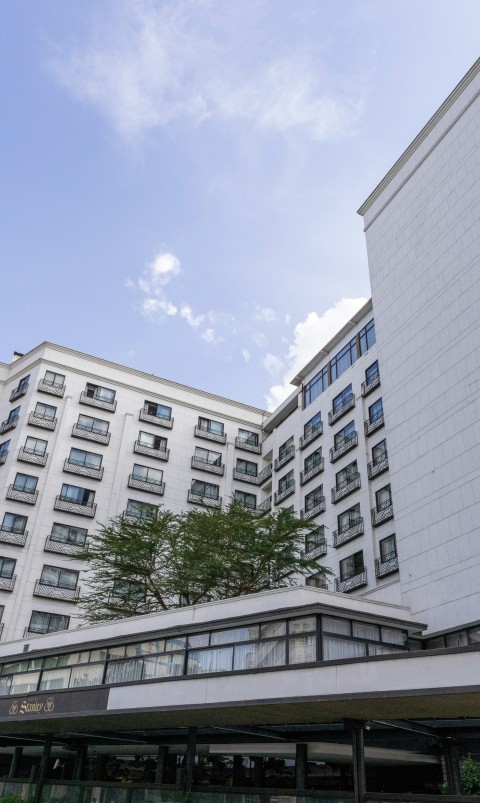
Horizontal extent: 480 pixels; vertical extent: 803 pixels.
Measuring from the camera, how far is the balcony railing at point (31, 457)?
171 feet

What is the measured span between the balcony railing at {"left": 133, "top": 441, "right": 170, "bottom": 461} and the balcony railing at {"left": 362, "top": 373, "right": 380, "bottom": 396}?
795 inches

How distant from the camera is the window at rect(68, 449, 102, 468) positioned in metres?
54.7

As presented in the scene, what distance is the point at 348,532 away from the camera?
43.4 metres

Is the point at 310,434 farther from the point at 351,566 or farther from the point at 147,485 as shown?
the point at 147,485

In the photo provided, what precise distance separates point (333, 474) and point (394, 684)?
30147 millimetres

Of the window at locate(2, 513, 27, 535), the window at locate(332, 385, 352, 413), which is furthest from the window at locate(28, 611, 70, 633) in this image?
the window at locate(332, 385, 352, 413)

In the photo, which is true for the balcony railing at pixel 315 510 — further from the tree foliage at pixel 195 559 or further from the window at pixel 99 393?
the window at pixel 99 393

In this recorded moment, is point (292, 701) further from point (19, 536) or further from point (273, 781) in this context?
point (19, 536)

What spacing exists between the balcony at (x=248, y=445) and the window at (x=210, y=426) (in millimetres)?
1937

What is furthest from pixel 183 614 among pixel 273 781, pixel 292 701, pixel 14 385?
pixel 14 385

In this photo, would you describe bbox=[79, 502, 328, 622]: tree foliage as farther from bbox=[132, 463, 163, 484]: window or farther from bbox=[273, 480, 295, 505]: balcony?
bbox=[132, 463, 163, 484]: window

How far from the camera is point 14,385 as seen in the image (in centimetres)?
5841

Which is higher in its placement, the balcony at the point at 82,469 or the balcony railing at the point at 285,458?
the balcony railing at the point at 285,458

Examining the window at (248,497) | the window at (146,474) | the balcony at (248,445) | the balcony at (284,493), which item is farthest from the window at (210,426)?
the balcony at (284,493)
